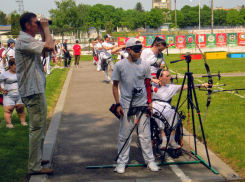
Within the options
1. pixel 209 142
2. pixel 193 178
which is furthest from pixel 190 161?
pixel 209 142

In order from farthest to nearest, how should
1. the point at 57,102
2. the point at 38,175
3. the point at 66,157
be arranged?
1. the point at 57,102
2. the point at 66,157
3. the point at 38,175

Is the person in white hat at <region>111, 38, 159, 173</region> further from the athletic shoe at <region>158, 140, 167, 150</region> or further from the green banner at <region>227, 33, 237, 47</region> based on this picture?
the green banner at <region>227, 33, 237, 47</region>

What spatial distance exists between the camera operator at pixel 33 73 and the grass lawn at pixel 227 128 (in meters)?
2.91

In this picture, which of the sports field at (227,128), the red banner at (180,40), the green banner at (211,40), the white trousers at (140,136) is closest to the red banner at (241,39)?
the green banner at (211,40)

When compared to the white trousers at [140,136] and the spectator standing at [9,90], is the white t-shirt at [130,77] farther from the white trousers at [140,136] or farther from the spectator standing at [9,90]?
the spectator standing at [9,90]

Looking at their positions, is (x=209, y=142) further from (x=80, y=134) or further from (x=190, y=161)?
(x=80, y=134)

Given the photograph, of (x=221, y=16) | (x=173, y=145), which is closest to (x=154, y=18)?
(x=221, y=16)

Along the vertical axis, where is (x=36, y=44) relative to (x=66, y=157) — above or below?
above

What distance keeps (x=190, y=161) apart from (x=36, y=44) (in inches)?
114

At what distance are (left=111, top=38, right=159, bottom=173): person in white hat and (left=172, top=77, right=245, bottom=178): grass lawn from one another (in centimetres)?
135

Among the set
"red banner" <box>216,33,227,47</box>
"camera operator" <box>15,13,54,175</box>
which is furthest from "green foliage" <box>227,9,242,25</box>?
"camera operator" <box>15,13,54,175</box>

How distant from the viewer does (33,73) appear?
14.7 feet

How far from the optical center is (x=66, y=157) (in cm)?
554

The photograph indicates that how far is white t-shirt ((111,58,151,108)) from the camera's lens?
4.76 meters
